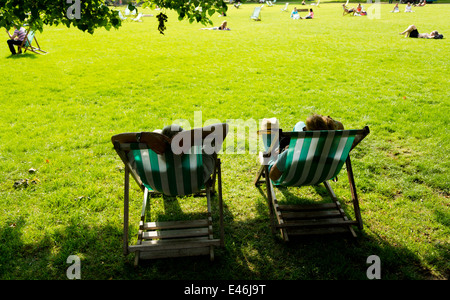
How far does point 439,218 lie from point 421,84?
215 inches

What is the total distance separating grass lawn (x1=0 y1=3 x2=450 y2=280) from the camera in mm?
2928

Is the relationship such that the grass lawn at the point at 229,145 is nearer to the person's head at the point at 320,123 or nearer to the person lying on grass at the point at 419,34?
the person's head at the point at 320,123

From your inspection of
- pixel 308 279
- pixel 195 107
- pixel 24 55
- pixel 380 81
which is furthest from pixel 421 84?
pixel 24 55

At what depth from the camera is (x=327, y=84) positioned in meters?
7.76

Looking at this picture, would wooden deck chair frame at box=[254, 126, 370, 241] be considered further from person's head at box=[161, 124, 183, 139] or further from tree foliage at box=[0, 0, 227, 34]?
tree foliage at box=[0, 0, 227, 34]

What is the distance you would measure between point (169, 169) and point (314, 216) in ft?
5.51

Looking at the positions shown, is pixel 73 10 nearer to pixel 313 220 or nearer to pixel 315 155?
pixel 315 155

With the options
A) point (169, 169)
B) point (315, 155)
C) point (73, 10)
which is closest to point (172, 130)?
point (169, 169)

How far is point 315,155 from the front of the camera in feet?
9.93

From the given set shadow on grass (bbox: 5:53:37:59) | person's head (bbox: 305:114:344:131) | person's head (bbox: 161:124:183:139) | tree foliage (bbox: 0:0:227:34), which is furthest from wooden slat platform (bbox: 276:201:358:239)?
shadow on grass (bbox: 5:53:37:59)

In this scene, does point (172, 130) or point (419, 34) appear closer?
point (172, 130)

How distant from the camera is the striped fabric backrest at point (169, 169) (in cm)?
291

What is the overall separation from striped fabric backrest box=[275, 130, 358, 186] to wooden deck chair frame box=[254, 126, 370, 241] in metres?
0.14
